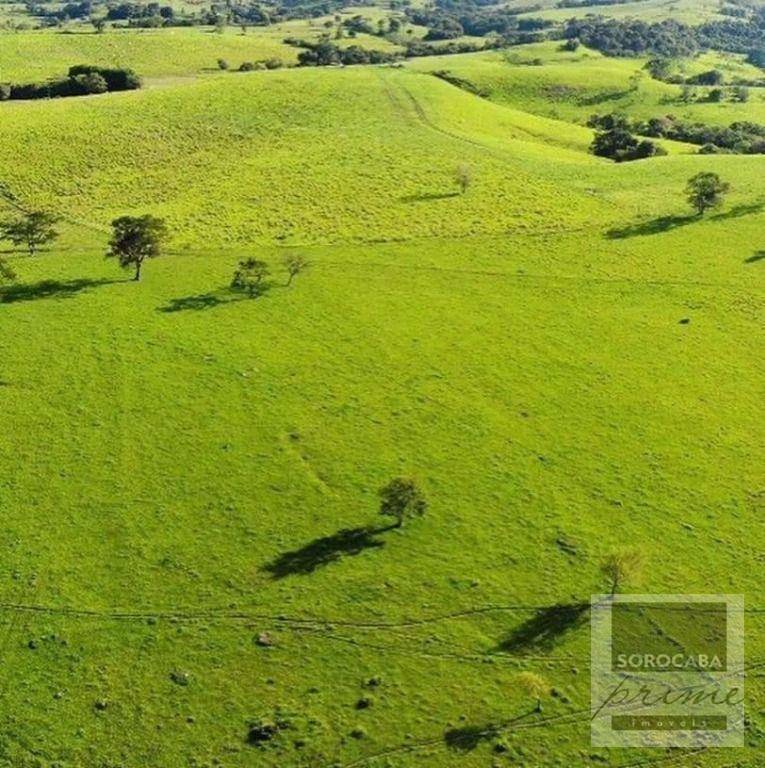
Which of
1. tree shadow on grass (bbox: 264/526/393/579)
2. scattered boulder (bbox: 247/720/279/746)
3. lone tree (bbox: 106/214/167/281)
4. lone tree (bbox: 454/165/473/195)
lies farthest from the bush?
scattered boulder (bbox: 247/720/279/746)

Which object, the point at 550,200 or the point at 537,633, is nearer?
the point at 537,633

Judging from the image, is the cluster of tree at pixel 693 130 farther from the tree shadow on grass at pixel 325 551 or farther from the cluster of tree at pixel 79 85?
the tree shadow on grass at pixel 325 551

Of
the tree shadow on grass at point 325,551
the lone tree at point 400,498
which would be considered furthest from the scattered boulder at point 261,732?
the lone tree at point 400,498

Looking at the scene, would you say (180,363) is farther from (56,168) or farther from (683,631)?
(56,168)

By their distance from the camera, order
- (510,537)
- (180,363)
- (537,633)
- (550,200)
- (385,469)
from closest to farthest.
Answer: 1. (537,633)
2. (510,537)
3. (385,469)
4. (180,363)
5. (550,200)

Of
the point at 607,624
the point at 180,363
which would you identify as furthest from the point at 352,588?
the point at 180,363

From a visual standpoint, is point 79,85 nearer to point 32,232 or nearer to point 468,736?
point 32,232

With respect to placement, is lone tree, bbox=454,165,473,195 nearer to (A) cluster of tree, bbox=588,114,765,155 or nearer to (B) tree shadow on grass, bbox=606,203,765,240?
(B) tree shadow on grass, bbox=606,203,765,240
